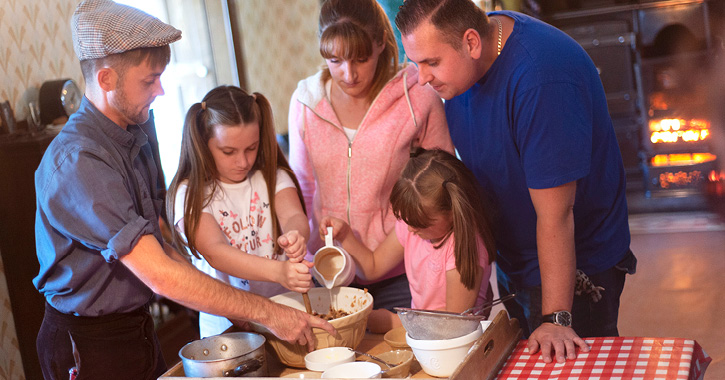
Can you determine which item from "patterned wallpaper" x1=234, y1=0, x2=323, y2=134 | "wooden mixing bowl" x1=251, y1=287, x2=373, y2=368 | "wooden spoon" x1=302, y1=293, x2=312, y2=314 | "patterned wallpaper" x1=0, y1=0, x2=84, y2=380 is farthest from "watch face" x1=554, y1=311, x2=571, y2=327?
"patterned wallpaper" x1=234, y1=0, x2=323, y2=134

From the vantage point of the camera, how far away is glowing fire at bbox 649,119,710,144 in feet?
17.2

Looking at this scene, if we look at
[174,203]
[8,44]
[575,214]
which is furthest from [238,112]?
[8,44]

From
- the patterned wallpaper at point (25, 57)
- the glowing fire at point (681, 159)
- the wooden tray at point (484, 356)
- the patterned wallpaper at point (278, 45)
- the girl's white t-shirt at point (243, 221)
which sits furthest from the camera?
the patterned wallpaper at point (278, 45)

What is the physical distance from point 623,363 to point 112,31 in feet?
3.97

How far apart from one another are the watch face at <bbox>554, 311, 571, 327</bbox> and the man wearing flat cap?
0.48m

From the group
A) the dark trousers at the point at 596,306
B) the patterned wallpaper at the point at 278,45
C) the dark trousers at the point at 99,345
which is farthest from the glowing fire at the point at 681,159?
the dark trousers at the point at 99,345

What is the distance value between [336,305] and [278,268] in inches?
6.6

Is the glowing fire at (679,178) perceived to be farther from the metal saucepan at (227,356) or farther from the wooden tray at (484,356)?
the metal saucepan at (227,356)

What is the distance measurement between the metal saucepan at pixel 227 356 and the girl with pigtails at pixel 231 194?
11.1 inches

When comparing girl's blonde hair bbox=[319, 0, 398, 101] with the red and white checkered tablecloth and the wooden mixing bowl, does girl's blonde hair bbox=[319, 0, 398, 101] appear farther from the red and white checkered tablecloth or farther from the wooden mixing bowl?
the red and white checkered tablecloth

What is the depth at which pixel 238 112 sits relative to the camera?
187 cm

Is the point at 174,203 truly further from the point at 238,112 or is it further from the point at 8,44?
the point at 8,44

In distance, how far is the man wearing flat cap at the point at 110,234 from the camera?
1436 mm

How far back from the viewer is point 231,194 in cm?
193
